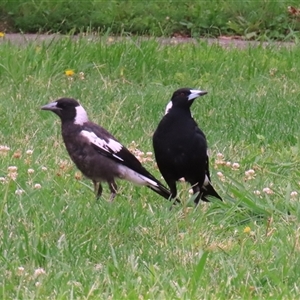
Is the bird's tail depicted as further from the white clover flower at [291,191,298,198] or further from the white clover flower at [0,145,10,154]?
the white clover flower at [0,145,10,154]

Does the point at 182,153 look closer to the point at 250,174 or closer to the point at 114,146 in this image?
the point at 114,146

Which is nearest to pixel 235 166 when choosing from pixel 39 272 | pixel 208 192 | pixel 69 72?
pixel 208 192

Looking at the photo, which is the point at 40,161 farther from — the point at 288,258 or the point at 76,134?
the point at 288,258

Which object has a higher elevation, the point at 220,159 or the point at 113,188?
the point at 113,188

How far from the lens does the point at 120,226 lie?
4230mm

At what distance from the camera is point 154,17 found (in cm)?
1017

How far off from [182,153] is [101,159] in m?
0.43

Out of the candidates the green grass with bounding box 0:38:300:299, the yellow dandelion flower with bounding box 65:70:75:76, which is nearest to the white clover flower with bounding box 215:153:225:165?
the green grass with bounding box 0:38:300:299

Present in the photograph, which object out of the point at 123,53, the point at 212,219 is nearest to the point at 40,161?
the point at 212,219

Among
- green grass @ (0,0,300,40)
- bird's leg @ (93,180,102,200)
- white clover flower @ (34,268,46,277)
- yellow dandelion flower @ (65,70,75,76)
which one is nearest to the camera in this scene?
white clover flower @ (34,268,46,277)

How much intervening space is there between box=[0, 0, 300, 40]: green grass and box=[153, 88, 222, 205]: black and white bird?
16.3 ft

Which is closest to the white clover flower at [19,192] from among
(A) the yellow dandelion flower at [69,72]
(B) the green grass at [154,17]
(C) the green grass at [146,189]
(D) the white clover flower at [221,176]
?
(C) the green grass at [146,189]

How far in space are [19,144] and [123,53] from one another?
2.37 meters

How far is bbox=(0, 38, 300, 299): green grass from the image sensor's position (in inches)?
144
